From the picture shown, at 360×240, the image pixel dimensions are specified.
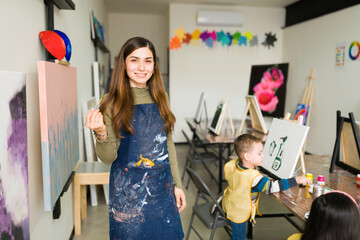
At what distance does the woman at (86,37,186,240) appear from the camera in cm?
133

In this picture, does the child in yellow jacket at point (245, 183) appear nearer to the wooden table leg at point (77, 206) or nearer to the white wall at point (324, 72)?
the wooden table leg at point (77, 206)

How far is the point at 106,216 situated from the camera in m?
3.00

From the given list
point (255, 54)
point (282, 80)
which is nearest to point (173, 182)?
point (282, 80)

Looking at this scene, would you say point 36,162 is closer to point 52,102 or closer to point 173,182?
point 52,102

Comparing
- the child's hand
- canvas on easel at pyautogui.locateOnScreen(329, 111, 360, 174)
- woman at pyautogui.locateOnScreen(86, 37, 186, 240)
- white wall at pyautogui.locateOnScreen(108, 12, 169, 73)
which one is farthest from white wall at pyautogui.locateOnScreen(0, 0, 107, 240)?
white wall at pyautogui.locateOnScreen(108, 12, 169, 73)

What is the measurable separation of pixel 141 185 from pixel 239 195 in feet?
2.59

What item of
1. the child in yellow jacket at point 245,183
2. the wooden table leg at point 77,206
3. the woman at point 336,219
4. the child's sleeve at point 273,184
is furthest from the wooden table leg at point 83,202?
the woman at point 336,219

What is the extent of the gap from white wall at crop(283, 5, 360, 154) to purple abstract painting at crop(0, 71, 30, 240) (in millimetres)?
4186

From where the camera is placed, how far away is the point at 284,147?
6.73ft

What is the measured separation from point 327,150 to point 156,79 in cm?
411

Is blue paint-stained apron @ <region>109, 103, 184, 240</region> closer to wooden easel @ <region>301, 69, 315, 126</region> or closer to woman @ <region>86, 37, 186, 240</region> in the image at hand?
woman @ <region>86, 37, 186, 240</region>

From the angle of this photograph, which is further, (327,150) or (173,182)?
(327,150)

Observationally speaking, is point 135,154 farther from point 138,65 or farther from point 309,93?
point 309,93

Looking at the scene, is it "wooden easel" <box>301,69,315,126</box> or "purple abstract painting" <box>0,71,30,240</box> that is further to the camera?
"wooden easel" <box>301,69,315,126</box>
